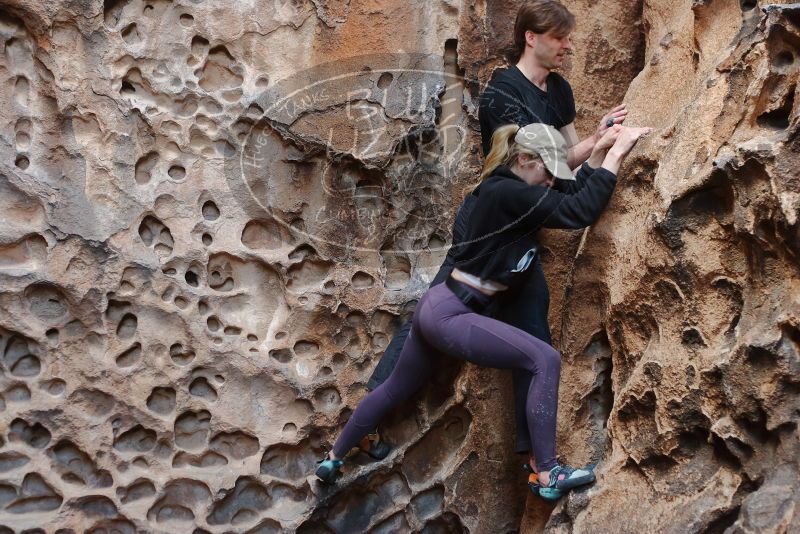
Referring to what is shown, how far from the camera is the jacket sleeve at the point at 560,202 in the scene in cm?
241

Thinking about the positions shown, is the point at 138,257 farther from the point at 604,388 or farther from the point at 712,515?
the point at 712,515

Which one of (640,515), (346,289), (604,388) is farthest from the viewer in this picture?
(346,289)

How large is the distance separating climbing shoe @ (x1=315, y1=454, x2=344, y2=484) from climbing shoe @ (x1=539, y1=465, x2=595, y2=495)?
0.64 m

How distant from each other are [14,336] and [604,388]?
1718 mm

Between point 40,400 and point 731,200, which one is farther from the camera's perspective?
point 40,400

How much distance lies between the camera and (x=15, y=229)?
283cm

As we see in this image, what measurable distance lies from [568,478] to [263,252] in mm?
1144

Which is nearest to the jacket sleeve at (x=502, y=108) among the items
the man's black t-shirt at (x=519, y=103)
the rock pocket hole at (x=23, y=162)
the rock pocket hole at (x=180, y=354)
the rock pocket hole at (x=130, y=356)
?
the man's black t-shirt at (x=519, y=103)

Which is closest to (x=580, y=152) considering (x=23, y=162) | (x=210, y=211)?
(x=210, y=211)

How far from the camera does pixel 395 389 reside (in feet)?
8.95

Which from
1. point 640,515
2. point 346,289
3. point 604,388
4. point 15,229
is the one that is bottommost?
point 640,515

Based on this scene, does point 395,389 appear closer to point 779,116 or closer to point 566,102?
point 566,102

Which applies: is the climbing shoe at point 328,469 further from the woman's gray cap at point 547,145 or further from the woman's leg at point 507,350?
the woman's gray cap at point 547,145

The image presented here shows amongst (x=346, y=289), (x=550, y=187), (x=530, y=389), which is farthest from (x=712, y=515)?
(x=346, y=289)
